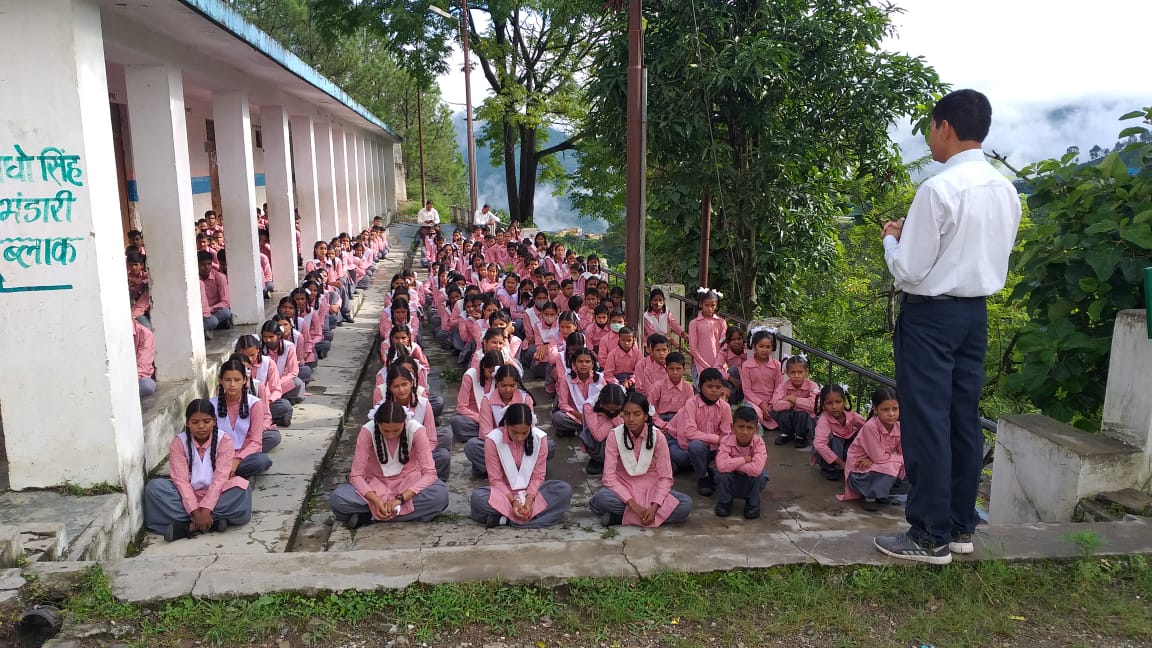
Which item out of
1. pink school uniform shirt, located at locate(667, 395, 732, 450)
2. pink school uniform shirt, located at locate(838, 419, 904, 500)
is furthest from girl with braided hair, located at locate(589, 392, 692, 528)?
pink school uniform shirt, located at locate(838, 419, 904, 500)

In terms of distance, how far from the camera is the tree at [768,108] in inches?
356

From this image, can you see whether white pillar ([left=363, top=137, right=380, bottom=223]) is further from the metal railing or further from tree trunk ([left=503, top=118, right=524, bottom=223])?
the metal railing

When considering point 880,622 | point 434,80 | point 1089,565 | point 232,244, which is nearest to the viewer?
point 880,622

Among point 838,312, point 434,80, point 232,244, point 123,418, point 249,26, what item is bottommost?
point 838,312

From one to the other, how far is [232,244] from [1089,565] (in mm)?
8148

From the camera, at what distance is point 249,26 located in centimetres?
674

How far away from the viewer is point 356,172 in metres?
19.0

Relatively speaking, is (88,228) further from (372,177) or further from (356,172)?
(372,177)

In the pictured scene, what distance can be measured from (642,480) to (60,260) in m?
3.52

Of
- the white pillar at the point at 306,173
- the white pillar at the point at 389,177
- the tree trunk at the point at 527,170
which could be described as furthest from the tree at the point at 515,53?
the white pillar at the point at 306,173

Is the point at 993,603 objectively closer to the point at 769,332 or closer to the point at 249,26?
the point at 769,332

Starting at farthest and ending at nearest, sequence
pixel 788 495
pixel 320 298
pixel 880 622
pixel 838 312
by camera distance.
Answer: pixel 838 312
pixel 320 298
pixel 788 495
pixel 880 622

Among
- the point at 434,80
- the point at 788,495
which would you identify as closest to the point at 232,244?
the point at 788,495

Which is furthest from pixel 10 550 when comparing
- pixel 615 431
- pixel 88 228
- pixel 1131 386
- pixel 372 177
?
pixel 372 177
